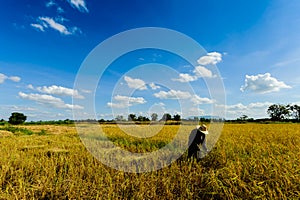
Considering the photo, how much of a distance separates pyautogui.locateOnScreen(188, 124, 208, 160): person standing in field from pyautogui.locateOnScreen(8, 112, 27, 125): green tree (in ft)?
125

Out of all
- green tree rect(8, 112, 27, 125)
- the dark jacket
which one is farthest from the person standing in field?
green tree rect(8, 112, 27, 125)

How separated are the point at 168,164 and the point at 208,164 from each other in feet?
3.23

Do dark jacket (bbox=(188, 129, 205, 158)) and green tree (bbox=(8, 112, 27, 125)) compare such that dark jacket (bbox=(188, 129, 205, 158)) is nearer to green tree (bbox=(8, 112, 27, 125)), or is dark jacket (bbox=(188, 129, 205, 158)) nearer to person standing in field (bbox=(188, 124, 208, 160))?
person standing in field (bbox=(188, 124, 208, 160))

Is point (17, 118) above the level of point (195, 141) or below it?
above

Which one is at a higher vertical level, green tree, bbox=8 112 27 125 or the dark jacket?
green tree, bbox=8 112 27 125

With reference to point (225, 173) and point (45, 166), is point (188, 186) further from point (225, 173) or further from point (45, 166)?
point (45, 166)

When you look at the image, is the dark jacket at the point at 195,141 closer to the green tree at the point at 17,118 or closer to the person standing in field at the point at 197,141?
the person standing in field at the point at 197,141

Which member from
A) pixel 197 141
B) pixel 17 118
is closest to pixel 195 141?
pixel 197 141

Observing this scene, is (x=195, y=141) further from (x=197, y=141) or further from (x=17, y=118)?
(x=17, y=118)

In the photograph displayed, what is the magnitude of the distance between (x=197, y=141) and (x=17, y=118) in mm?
39863

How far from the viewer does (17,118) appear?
3662 centimetres

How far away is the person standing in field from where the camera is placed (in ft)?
16.7

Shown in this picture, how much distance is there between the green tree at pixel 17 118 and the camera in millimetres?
35531

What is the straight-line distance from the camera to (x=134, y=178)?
12.7ft
